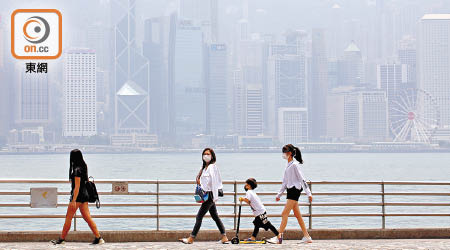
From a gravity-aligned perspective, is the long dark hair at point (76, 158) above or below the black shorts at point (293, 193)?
above

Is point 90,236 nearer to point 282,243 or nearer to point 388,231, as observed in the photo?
point 282,243

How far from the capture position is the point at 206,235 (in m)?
13.4

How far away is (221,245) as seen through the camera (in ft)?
41.1

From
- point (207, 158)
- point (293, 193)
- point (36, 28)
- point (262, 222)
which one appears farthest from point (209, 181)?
point (36, 28)

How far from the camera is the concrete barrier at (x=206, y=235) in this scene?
12.9m

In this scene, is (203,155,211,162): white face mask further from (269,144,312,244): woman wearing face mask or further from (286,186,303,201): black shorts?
(286,186,303,201): black shorts

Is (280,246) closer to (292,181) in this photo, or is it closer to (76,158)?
(292,181)

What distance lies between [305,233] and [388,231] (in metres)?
1.92

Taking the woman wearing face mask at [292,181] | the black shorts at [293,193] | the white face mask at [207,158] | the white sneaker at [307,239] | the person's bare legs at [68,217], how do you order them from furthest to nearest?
the white sneaker at [307,239]
the black shorts at [293,193]
the woman wearing face mask at [292,181]
the white face mask at [207,158]
the person's bare legs at [68,217]

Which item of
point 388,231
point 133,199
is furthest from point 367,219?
point 388,231

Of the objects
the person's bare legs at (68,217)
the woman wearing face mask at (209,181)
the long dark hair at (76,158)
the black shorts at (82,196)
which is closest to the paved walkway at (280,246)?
the person's bare legs at (68,217)

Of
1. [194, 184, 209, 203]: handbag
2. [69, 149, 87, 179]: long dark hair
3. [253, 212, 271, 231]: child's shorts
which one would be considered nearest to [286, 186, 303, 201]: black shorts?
[253, 212, 271, 231]: child's shorts

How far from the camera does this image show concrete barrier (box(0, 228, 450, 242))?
508 inches

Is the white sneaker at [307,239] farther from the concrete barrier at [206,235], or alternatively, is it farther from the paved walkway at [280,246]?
the concrete barrier at [206,235]
